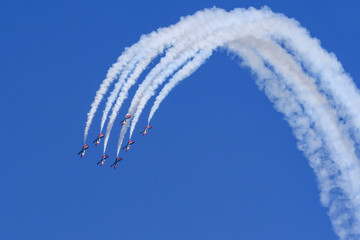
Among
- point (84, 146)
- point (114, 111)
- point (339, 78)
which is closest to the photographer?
point (339, 78)

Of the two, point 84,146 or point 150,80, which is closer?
point 150,80

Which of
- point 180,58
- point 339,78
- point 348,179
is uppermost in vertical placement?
point 180,58

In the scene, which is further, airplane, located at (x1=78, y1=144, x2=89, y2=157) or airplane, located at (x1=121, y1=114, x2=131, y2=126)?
airplane, located at (x1=78, y1=144, x2=89, y2=157)

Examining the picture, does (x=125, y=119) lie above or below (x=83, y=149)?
below

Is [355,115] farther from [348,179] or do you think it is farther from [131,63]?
[131,63]

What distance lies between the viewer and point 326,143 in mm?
50250

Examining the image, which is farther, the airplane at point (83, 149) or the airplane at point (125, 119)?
the airplane at point (83, 149)

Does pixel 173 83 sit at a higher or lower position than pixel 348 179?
higher

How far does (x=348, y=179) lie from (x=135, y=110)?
1398 centimetres

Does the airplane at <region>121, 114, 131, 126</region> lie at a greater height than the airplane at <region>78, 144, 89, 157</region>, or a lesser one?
lesser

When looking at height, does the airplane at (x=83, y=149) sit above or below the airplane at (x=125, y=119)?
above

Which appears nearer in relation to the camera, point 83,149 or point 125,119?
point 125,119

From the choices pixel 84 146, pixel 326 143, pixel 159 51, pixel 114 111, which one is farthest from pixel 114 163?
pixel 326 143

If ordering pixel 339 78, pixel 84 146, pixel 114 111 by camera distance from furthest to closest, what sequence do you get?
pixel 84 146 → pixel 114 111 → pixel 339 78
